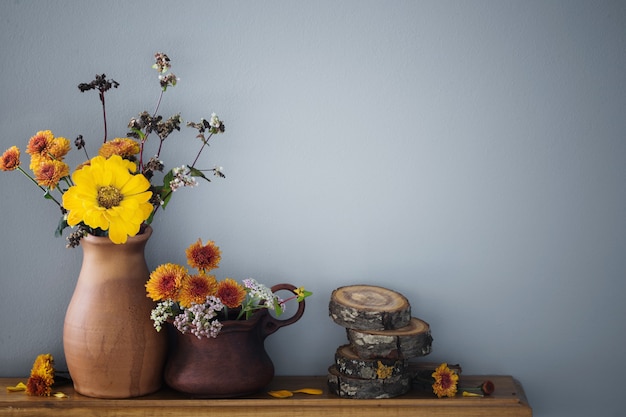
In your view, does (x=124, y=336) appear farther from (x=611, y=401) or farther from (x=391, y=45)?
(x=611, y=401)

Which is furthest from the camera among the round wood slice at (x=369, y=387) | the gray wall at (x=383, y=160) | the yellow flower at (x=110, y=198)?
the gray wall at (x=383, y=160)

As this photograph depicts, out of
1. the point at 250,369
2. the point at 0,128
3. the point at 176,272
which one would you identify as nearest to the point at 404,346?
the point at 250,369

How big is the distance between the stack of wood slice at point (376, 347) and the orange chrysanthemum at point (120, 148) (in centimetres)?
60

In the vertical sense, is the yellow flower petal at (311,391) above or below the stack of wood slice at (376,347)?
below

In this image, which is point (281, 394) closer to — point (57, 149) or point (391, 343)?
point (391, 343)

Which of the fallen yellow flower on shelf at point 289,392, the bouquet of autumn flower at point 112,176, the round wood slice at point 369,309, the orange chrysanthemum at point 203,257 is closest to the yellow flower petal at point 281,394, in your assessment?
the fallen yellow flower on shelf at point 289,392

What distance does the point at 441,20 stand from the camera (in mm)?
1789

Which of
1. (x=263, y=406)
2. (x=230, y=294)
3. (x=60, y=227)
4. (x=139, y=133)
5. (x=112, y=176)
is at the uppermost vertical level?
(x=139, y=133)

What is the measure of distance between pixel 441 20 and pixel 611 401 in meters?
1.10

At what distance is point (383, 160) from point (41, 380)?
0.99 m

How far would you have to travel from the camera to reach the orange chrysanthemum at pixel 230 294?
5.29 feet

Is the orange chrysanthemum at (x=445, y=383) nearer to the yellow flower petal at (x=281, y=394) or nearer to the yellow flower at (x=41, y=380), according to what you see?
the yellow flower petal at (x=281, y=394)

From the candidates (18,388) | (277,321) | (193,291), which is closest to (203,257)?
(193,291)

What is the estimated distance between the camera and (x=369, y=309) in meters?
1.62
